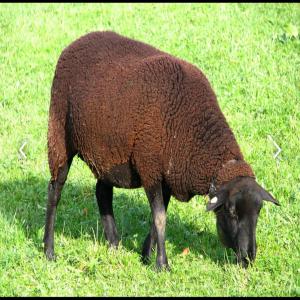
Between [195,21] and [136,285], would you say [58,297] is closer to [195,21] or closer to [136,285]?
[136,285]

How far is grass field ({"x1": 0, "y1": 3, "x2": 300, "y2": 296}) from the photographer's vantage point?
21.3ft

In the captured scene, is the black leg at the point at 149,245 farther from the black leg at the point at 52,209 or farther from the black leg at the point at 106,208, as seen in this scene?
the black leg at the point at 52,209

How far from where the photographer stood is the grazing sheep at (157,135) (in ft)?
20.8

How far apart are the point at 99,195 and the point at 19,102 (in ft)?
14.5

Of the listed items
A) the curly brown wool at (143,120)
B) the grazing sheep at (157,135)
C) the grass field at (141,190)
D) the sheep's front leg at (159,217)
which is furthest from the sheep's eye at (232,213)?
the sheep's front leg at (159,217)

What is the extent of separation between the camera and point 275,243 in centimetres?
722

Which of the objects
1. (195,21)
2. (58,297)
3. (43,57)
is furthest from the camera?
(195,21)

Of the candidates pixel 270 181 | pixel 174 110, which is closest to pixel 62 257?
pixel 174 110

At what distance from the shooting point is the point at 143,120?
21.4 feet

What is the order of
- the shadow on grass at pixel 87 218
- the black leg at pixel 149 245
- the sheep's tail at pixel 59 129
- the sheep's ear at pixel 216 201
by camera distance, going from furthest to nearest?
the shadow on grass at pixel 87 218, the sheep's tail at pixel 59 129, the black leg at pixel 149 245, the sheep's ear at pixel 216 201

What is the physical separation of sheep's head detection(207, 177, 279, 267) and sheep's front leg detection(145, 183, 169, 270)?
2.00ft

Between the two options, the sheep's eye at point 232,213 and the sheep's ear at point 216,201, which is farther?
the sheep's eye at point 232,213

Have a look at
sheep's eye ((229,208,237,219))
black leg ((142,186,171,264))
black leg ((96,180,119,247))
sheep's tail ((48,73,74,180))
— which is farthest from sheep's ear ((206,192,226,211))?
sheep's tail ((48,73,74,180))

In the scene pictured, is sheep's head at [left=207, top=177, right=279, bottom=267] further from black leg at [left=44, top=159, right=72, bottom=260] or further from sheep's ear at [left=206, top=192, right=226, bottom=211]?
black leg at [left=44, top=159, right=72, bottom=260]
